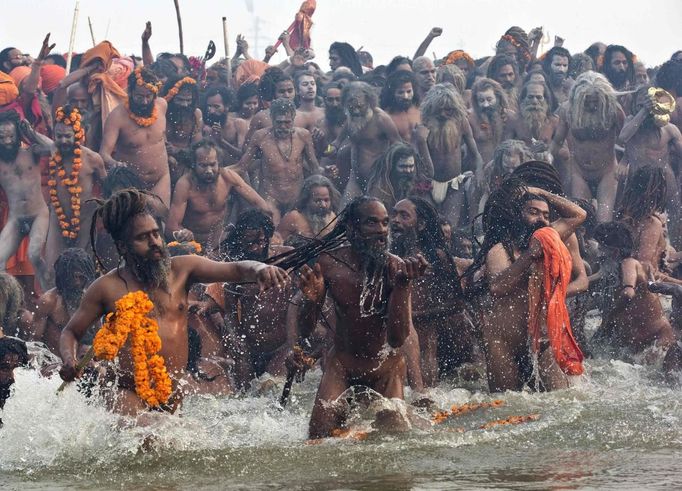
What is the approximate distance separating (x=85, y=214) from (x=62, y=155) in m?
0.61

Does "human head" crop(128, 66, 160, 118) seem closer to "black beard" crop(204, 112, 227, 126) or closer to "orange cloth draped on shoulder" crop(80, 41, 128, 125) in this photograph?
"orange cloth draped on shoulder" crop(80, 41, 128, 125)

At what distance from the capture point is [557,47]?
55.3ft

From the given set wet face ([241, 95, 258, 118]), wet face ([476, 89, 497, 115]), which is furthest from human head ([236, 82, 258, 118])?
wet face ([476, 89, 497, 115])

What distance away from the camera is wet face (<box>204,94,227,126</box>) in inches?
618

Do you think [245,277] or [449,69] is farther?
[449,69]

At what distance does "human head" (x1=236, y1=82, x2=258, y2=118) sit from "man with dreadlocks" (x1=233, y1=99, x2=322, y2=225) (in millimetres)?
1464

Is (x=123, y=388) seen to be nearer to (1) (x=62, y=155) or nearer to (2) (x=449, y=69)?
(1) (x=62, y=155)

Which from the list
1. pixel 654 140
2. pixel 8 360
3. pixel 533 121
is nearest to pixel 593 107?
pixel 654 140

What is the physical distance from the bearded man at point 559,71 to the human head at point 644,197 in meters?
4.68

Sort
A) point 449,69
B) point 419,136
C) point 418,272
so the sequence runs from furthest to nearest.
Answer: point 449,69 → point 419,136 → point 418,272

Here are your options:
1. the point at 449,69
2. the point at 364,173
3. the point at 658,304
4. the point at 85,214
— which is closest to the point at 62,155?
the point at 85,214

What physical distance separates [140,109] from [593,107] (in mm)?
4564

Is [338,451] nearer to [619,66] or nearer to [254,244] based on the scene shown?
[254,244]

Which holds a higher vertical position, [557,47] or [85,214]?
[557,47]
